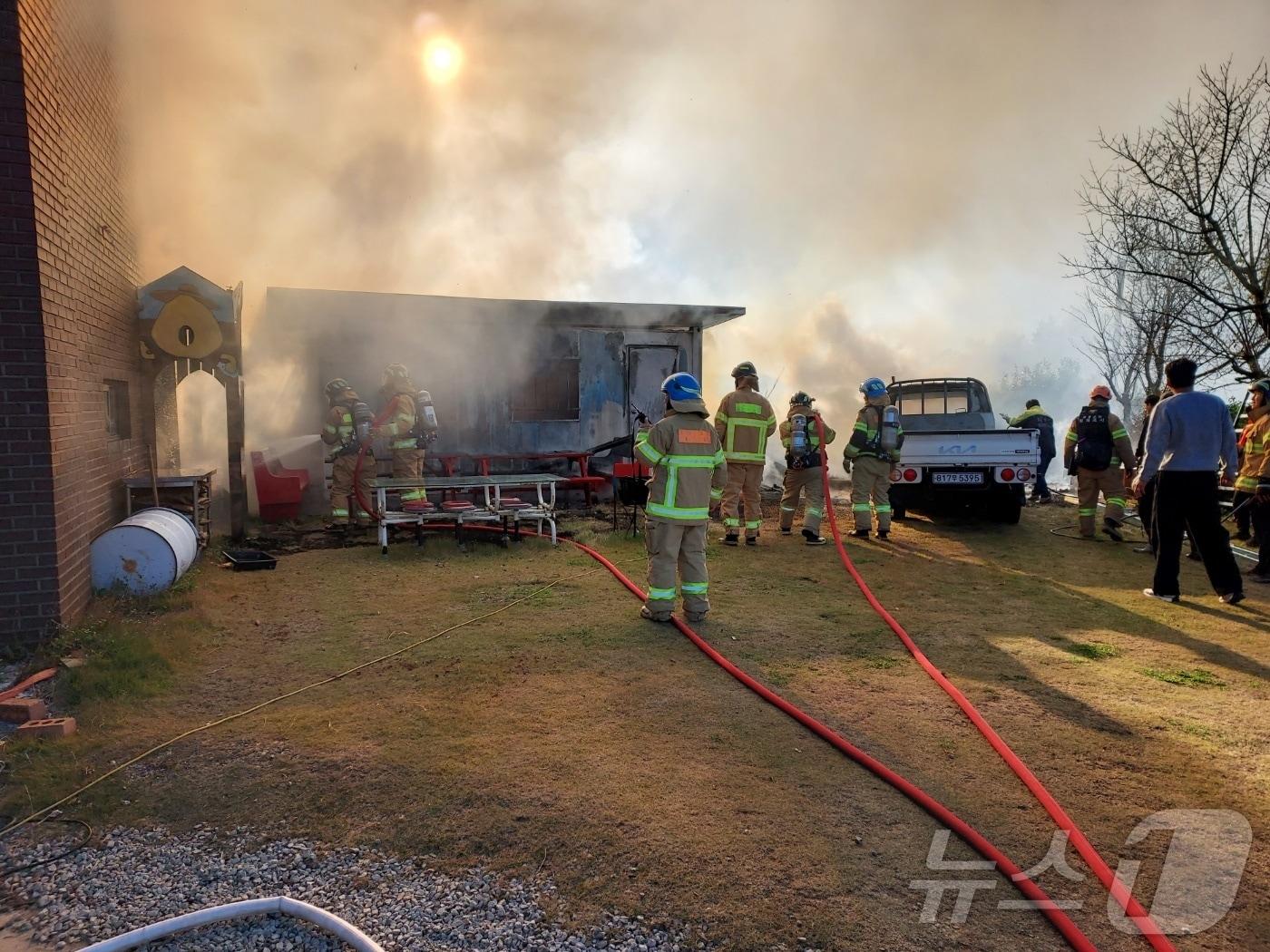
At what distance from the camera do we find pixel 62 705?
3.78 m

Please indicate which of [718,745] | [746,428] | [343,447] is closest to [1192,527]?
[746,428]

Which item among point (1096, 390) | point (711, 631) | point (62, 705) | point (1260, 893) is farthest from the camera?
point (1096, 390)

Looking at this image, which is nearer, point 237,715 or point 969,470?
point 237,715

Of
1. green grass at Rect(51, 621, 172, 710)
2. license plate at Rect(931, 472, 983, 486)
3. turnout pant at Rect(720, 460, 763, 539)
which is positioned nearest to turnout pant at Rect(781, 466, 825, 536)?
turnout pant at Rect(720, 460, 763, 539)

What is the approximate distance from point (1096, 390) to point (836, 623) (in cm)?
576

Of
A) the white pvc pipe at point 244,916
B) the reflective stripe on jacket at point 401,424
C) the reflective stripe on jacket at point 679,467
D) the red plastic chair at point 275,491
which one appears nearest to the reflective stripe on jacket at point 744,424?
the reflective stripe on jacket at point 679,467

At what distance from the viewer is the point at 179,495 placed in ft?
23.2

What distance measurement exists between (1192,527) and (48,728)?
25.0ft

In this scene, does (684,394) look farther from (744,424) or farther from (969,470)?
(969,470)

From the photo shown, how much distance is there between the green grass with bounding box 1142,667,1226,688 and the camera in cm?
417

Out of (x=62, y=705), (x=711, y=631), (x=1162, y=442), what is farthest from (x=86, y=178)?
(x=1162, y=442)

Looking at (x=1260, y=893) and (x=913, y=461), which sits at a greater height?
(x=913, y=461)

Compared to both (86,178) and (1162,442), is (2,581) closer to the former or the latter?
(86,178)

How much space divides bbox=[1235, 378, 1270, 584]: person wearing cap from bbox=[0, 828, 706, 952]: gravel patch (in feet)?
24.1
